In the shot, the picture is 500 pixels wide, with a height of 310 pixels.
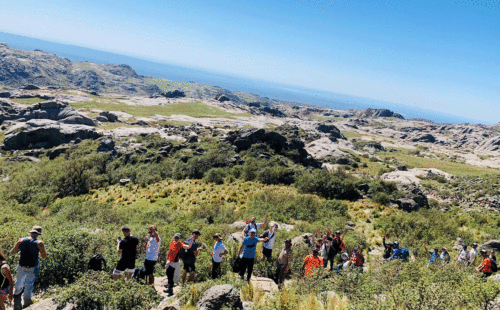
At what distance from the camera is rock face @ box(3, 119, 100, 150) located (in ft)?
152

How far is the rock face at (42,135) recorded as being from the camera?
46356mm

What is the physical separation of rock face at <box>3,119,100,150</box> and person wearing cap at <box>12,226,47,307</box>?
51251 mm

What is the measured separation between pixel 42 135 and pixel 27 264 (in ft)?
176

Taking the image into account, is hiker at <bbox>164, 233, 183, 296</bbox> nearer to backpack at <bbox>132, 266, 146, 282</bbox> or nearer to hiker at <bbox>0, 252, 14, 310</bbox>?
backpack at <bbox>132, 266, 146, 282</bbox>

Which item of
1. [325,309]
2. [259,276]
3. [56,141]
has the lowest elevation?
[56,141]

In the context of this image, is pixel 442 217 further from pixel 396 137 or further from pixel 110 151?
pixel 396 137

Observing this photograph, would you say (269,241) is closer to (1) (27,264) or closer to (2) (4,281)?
(1) (27,264)

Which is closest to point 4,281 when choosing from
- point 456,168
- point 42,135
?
point 42,135

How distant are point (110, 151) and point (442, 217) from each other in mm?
43046

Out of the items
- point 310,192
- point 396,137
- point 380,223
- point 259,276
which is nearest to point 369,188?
point 310,192

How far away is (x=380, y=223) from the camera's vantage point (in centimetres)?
1931

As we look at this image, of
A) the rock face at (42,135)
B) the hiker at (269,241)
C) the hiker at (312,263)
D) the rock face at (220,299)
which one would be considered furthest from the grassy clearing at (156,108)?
the rock face at (220,299)

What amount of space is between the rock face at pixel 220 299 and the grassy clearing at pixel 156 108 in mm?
95893

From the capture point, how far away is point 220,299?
641cm
